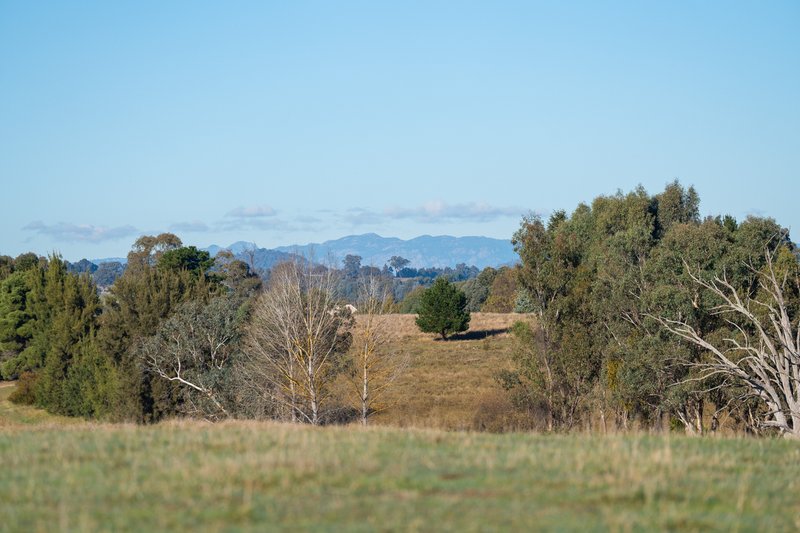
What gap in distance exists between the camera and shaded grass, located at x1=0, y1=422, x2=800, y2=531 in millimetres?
9289

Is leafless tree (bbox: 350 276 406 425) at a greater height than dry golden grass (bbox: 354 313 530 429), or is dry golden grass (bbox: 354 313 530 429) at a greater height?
leafless tree (bbox: 350 276 406 425)

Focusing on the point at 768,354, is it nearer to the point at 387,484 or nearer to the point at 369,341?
the point at 369,341

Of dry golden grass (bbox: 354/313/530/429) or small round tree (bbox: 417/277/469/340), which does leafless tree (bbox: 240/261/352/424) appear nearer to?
dry golden grass (bbox: 354/313/530/429)

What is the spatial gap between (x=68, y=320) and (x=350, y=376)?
95.3 feet

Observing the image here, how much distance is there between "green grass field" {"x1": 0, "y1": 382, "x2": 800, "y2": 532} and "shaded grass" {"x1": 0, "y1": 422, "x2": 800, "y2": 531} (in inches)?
1.2

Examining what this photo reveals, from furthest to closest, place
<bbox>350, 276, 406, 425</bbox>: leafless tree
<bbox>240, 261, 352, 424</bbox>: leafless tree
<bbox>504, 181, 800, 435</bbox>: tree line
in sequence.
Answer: <bbox>350, 276, 406, 425</bbox>: leafless tree
<bbox>240, 261, 352, 424</bbox>: leafless tree
<bbox>504, 181, 800, 435</bbox>: tree line

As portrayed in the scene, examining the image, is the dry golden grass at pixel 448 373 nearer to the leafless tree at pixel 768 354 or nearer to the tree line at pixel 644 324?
the tree line at pixel 644 324

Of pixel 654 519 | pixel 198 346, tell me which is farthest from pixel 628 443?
pixel 198 346

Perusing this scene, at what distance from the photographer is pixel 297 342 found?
44.6 meters

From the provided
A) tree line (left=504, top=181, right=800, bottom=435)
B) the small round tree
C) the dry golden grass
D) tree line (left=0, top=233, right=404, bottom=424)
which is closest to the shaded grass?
the dry golden grass

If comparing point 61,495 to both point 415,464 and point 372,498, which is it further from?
point 415,464

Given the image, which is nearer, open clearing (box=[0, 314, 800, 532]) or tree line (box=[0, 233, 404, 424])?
open clearing (box=[0, 314, 800, 532])

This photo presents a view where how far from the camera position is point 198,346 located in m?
52.2

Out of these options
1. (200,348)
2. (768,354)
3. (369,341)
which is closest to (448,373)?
(200,348)
